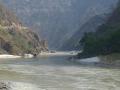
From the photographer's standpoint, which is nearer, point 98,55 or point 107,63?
point 107,63

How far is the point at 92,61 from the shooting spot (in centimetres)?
13450

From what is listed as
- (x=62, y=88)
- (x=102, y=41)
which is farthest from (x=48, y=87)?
(x=102, y=41)

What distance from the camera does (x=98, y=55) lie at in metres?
141

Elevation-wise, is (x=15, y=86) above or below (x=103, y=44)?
below

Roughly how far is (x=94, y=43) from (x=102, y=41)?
4.12m

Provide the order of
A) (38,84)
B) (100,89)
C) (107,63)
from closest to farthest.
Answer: (100,89), (38,84), (107,63)

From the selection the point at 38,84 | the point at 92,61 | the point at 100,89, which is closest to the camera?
the point at 100,89

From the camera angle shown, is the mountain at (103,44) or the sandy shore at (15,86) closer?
the sandy shore at (15,86)

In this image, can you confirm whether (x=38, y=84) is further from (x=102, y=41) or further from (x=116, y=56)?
(x=102, y=41)

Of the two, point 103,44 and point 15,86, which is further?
point 103,44

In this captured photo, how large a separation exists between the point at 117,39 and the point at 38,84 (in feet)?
253

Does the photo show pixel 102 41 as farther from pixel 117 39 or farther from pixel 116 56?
pixel 116 56

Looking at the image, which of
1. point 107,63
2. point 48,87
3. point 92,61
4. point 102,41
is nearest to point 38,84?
point 48,87

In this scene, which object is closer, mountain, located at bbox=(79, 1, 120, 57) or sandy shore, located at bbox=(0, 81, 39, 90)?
sandy shore, located at bbox=(0, 81, 39, 90)
